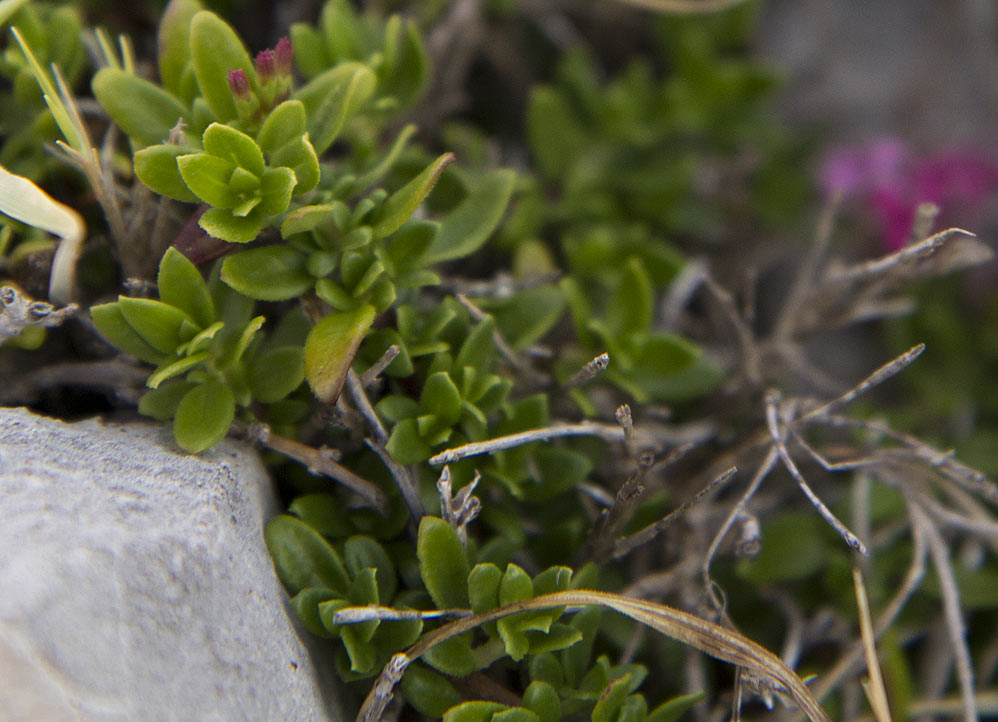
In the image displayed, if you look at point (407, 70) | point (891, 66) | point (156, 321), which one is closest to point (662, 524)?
point (156, 321)

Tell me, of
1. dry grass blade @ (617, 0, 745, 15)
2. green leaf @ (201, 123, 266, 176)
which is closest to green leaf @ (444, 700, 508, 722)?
green leaf @ (201, 123, 266, 176)

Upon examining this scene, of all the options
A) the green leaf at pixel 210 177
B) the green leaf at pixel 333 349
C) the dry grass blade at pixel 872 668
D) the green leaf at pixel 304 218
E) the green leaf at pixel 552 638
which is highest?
the green leaf at pixel 210 177

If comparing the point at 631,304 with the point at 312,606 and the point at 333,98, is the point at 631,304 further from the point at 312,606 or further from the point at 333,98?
the point at 312,606

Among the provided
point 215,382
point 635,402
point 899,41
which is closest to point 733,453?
point 635,402

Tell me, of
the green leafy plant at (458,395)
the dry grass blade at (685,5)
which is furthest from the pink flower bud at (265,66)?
the dry grass blade at (685,5)

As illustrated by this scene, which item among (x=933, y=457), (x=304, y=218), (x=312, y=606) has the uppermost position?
(x=304, y=218)

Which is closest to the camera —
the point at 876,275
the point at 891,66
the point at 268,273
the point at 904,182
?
the point at 268,273

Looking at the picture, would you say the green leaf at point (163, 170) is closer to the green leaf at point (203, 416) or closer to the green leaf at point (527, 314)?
the green leaf at point (203, 416)

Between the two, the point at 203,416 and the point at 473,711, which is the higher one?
the point at 203,416
